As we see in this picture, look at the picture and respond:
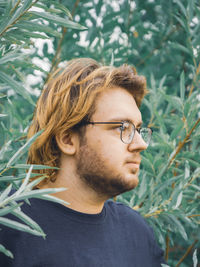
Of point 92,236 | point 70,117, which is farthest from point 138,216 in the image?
point 70,117

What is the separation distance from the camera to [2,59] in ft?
2.62

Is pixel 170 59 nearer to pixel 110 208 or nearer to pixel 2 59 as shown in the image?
pixel 110 208

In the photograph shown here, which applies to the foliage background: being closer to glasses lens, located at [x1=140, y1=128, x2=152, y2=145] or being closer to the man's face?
glasses lens, located at [x1=140, y1=128, x2=152, y2=145]

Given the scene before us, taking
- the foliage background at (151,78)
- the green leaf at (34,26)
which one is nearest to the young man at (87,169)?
the foliage background at (151,78)

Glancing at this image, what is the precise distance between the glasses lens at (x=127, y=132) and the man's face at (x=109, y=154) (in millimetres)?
15

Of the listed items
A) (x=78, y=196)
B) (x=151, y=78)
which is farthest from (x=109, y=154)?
(x=151, y=78)

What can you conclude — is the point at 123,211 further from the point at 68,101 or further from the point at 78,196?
the point at 68,101

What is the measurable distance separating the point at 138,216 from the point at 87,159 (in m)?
0.42

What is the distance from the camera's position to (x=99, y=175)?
3.49 feet

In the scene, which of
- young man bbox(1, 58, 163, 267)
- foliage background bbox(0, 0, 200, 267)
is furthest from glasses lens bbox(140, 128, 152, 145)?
young man bbox(1, 58, 163, 267)

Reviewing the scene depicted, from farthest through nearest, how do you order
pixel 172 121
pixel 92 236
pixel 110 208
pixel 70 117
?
pixel 172 121 < pixel 110 208 < pixel 70 117 < pixel 92 236

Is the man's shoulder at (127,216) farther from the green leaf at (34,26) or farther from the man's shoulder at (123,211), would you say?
the green leaf at (34,26)

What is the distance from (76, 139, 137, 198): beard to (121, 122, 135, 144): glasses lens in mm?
107

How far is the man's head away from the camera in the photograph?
1069 millimetres
